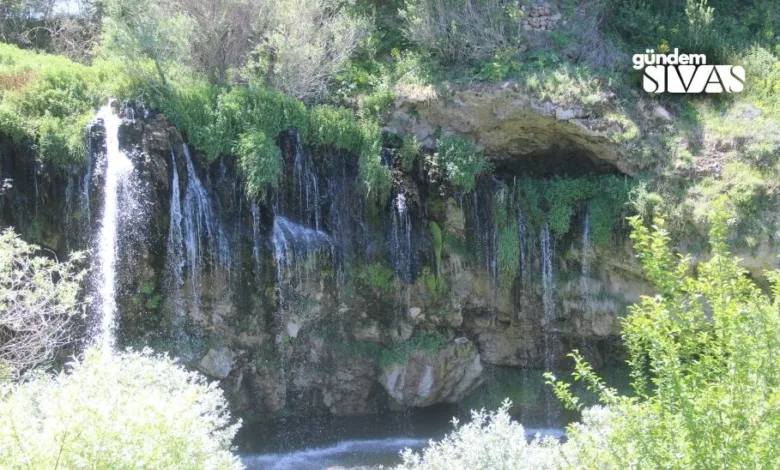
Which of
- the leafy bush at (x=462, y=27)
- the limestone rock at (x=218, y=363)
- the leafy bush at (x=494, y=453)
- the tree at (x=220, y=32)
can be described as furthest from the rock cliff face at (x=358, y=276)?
the leafy bush at (x=494, y=453)

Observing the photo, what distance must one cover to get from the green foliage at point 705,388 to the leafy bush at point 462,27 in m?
9.60

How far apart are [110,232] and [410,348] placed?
578 cm

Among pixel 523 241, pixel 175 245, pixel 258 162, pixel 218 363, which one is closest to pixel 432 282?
pixel 523 241

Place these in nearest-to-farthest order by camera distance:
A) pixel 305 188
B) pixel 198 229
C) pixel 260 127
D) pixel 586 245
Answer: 1. pixel 198 229
2. pixel 260 127
3. pixel 305 188
4. pixel 586 245

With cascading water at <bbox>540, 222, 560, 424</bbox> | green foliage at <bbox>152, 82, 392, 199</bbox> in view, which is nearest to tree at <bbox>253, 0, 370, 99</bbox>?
green foliage at <bbox>152, 82, 392, 199</bbox>

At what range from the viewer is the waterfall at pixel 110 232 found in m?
11.3

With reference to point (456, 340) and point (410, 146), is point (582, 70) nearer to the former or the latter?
point (410, 146)

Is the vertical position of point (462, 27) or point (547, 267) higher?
point (462, 27)

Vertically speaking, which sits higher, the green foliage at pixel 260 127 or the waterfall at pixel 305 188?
the green foliage at pixel 260 127

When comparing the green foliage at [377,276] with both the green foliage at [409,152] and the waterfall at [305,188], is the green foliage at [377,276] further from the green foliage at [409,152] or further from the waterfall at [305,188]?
the green foliage at [409,152]

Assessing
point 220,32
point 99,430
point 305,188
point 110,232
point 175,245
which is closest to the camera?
point 99,430

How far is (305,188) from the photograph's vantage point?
12719 millimetres

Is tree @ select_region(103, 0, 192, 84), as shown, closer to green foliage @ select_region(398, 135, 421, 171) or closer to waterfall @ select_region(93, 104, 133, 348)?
waterfall @ select_region(93, 104, 133, 348)

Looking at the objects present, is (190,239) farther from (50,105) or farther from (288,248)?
(50,105)
